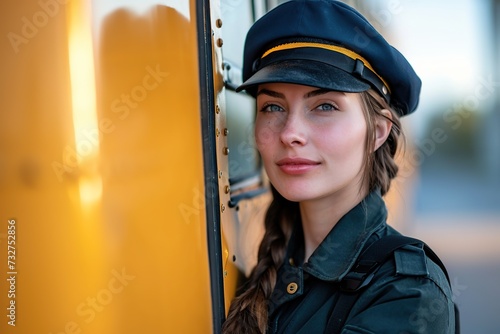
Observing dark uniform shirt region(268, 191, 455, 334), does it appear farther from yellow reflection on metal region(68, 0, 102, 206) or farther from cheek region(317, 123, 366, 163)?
yellow reflection on metal region(68, 0, 102, 206)

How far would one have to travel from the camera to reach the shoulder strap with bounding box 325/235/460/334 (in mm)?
1269

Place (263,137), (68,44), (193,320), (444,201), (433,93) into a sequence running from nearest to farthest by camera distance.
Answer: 1. (68,44)
2. (193,320)
3. (263,137)
4. (433,93)
5. (444,201)

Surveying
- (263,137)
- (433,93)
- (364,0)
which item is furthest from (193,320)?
(433,93)

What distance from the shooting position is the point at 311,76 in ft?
4.31

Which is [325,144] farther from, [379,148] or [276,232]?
[276,232]

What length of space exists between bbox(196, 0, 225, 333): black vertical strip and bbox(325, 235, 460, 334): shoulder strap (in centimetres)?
27

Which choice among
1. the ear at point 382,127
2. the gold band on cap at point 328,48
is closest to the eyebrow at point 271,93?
the gold band on cap at point 328,48

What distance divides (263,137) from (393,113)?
34cm

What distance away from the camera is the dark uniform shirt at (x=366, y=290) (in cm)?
119

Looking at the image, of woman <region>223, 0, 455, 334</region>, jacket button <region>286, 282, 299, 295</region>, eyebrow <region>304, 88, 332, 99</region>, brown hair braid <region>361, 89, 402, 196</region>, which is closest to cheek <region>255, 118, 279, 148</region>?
woman <region>223, 0, 455, 334</region>

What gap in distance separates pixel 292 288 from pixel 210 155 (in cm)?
39

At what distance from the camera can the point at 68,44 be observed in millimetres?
1204

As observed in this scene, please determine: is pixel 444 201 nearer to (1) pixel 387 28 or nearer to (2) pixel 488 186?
(2) pixel 488 186

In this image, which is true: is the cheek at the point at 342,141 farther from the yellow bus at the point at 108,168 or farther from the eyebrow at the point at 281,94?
the yellow bus at the point at 108,168
